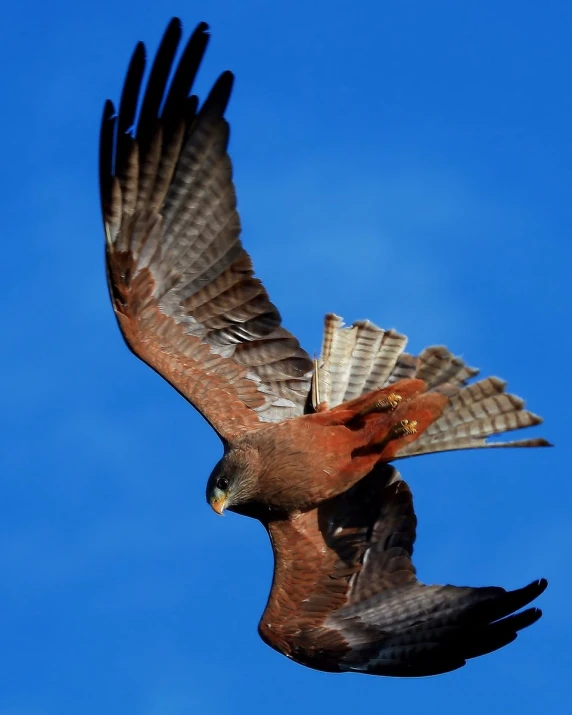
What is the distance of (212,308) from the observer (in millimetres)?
11109

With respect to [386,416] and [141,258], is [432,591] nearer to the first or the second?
[386,416]

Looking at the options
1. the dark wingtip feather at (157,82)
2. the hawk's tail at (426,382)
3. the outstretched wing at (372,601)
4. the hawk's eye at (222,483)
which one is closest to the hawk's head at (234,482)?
the hawk's eye at (222,483)

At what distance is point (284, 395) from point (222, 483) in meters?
1.12

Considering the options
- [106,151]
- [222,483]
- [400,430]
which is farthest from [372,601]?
[106,151]

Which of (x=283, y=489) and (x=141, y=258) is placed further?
(x=141, y=258)

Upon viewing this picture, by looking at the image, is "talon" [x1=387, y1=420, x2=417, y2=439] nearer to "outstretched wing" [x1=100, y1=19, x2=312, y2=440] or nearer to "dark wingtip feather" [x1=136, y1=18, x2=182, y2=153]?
"outstretched wing" [x1=100, y1=19, x2=312, y2=440]

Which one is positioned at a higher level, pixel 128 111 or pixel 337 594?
pixel 128 111

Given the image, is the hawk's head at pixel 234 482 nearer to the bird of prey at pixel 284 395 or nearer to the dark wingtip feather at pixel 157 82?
the bird of prey at pixel 284 395

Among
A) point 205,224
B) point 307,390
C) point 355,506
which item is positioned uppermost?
point 205,224

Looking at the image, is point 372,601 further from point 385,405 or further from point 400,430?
point 385,405

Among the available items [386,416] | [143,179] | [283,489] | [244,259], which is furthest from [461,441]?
[143,179]

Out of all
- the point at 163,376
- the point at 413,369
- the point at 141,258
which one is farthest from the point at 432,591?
the point at 141,258

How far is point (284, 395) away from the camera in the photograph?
1120cm

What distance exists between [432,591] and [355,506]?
0.92 m
